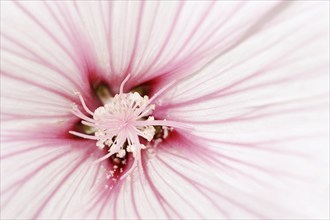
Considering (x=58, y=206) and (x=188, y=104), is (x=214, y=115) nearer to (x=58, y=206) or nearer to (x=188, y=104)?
(x=188, y=104)

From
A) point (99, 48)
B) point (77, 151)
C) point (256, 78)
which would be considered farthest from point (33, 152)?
point (256, 78)

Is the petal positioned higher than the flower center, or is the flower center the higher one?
the flower center

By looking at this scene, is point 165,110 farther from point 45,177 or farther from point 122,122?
point 45,177

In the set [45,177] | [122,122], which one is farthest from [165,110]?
[45,177]

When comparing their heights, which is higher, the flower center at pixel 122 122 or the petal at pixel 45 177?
the flower center at pixel 122 122
